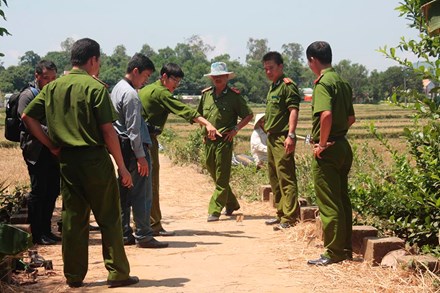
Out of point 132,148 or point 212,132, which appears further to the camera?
point 212,132

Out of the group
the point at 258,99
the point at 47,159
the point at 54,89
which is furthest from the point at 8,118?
the point at 258,99

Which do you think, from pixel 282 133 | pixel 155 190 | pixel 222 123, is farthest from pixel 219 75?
pixel 155 190

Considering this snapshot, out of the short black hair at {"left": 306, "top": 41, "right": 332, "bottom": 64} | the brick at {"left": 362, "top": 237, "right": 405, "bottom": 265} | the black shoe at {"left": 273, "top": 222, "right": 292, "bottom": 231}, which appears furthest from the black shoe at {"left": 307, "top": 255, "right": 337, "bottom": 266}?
the black shoe at {"left": 273, "top": 222, "right": 292, "bottom": 231}

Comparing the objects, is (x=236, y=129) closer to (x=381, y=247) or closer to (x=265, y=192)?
(x=265, y=192)

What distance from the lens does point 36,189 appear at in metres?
7.12

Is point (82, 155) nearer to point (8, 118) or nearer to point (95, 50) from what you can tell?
point (95, 50)

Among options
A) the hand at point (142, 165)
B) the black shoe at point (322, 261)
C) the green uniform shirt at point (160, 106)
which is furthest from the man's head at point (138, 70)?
the black shoe at point (322, 261)

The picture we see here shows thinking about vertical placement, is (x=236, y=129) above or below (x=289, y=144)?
above

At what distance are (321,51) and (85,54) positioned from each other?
2.11 m

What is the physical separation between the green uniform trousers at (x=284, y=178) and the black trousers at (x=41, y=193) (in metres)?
2.58

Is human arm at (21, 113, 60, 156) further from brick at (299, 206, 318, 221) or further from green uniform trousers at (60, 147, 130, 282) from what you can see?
brick at (299, 206, 318, 221)

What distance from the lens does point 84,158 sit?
16.9ft

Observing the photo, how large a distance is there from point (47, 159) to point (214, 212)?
2455mm

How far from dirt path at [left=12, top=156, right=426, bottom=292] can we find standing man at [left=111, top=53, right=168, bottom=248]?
21 centimetres
